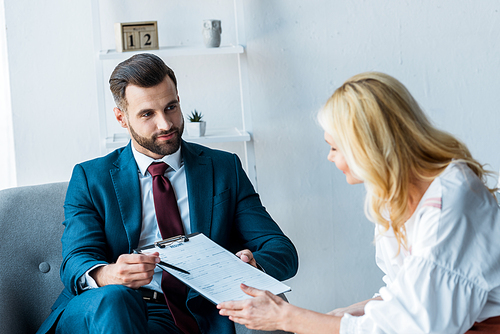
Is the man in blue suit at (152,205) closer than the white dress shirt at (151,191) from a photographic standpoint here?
Yes

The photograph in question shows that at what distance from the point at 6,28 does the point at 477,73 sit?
206 centimetres

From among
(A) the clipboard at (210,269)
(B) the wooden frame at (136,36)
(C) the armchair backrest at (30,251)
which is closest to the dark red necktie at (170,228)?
(A) the clipboard at (210,269)

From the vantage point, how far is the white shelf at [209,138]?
1.97 meters

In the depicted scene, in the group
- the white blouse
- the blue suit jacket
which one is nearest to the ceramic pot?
the blue suit jacket

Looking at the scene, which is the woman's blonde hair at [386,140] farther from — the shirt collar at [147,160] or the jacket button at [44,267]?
the jacket button at [44,267]

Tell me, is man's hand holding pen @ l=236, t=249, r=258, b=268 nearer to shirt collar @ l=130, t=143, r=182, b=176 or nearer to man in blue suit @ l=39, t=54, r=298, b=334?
man in blue suit @ l=39, t=54, r=298, b=334

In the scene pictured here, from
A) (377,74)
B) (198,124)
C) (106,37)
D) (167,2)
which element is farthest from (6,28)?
(377,74)

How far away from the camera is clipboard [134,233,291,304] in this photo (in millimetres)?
1341

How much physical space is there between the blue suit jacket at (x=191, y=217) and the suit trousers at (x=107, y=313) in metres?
0.15

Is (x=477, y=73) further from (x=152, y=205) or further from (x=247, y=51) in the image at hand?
(x=152, y=205)

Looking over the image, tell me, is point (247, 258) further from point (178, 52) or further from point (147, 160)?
point (178, 52)

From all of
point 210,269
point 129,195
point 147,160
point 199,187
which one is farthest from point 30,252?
point 210,269

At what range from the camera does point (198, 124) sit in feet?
6.58

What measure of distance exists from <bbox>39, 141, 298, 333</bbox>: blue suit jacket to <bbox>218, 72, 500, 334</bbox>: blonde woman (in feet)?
1.21
